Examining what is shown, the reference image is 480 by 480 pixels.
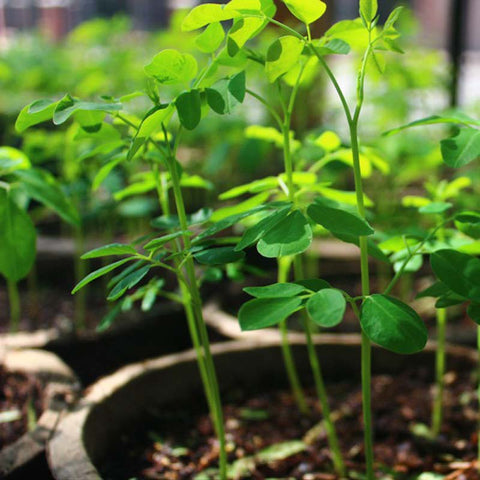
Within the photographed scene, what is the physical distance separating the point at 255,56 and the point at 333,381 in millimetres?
1015

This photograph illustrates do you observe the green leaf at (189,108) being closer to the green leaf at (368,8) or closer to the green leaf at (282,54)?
the green leaf at (282,54)

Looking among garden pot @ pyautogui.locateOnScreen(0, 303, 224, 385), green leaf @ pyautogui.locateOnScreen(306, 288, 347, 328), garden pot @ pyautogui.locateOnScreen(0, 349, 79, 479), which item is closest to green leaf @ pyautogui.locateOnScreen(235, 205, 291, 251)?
green leaf @ pyautogui.locateOnScreen(306, 288, 347, 328)

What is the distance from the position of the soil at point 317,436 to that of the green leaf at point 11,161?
60cm

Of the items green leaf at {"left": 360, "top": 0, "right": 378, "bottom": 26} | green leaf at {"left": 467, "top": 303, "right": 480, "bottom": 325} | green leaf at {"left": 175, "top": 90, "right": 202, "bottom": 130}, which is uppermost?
green leaf at {"left": 360, "top": 0, "right": 378, "bottom": 26}

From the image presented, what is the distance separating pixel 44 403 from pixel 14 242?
19.7 inches

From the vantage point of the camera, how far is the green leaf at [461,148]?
916 millimetres

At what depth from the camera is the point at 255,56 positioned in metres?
0.97

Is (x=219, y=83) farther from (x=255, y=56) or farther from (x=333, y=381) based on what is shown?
(x=333, y=381)

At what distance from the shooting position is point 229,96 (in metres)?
0.91

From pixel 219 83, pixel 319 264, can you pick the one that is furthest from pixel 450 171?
pixel 219 83

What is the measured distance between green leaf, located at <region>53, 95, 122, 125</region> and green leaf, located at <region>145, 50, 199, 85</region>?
0.23 feet

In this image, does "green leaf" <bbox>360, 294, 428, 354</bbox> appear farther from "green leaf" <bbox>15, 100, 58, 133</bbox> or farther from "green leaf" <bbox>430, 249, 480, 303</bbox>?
"green leaf" <bbox>15, 100, 58, 133</bbox>

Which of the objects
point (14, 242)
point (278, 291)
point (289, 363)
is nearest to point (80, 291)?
point (289, 363)

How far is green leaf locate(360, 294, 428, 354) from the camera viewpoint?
78 centimetres
